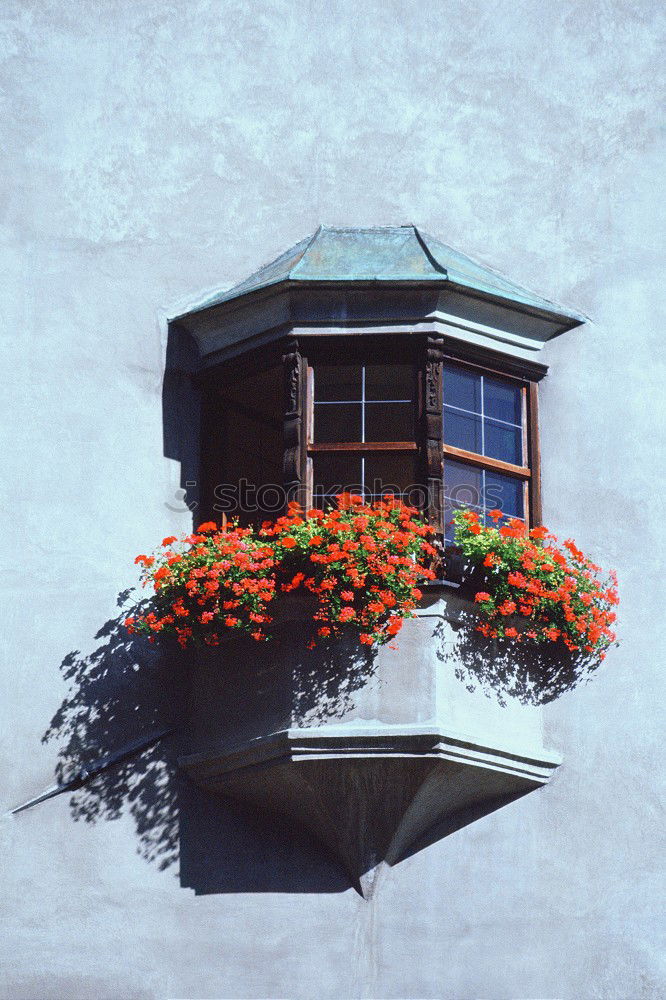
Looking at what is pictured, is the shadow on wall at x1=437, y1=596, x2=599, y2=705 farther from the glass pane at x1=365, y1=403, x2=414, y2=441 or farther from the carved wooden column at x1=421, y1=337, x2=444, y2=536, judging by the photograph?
the glass pane at x1=365, y1=403, x2=414, y2=441

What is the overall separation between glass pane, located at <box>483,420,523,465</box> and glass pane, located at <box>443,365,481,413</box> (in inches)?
6.2

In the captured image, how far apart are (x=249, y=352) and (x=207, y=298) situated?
0.62 metres

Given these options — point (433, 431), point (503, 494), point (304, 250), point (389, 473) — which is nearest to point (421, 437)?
point (433, 431)

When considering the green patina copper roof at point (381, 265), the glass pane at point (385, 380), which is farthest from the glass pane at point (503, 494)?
the green patina copper roof at point (381, 265)

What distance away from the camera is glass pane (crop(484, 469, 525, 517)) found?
35.4 feet

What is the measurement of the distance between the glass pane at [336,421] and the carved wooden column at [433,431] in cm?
48

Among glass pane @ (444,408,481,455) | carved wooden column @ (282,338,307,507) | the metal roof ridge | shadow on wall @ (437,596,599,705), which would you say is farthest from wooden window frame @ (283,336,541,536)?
shadow on wall @ (437,596,599,705)

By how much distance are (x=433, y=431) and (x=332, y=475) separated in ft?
2.29

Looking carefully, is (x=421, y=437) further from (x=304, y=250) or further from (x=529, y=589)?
(x=304, y=250)

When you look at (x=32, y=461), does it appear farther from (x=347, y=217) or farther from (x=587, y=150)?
(x=587, y=150)

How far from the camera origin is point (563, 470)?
11000 mm

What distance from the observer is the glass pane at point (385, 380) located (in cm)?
1094

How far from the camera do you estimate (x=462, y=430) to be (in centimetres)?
1084

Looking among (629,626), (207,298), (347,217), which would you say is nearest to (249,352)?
(207,298)
